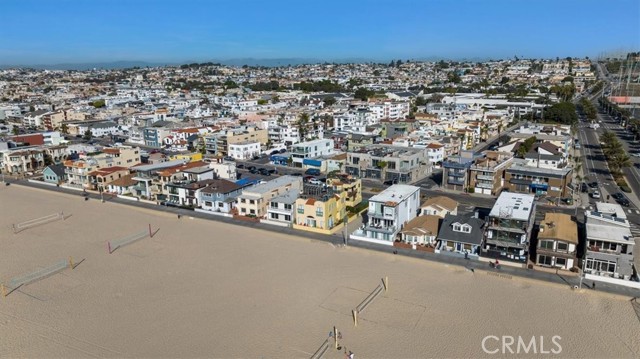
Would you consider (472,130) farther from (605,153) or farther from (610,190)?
(610,190)

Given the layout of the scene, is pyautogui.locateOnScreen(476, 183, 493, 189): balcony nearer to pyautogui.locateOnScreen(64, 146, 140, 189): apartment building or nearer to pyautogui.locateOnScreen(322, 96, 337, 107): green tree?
pyautogui.locateOnScreen(64, 146, 140, 189): apartment building

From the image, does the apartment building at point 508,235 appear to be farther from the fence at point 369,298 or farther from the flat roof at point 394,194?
the fence at point 369,298

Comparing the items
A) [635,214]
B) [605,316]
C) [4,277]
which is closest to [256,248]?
[4,277]

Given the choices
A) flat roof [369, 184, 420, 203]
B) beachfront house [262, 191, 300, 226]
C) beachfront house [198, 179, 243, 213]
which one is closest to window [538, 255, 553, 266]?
flat roof [369, 184, 420, 203]

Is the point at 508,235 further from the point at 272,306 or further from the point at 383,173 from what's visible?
the point at 383,173

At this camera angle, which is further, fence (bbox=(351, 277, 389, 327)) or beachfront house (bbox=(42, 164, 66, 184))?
beachfront house (bbox=(42, 164, 66, 184))

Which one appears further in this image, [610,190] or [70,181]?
[70,181]
